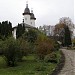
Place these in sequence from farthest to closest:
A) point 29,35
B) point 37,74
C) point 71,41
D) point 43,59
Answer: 1. point 71,41
2. point 29,35
3. point 43,59
4. point 37,74

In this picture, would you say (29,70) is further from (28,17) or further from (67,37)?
(28,17)

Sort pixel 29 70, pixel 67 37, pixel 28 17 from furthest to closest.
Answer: pixel 28 17 → pixel 67 37 → pixel 29 70

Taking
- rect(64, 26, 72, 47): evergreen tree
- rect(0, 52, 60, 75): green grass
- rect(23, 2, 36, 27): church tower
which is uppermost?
rect(23, 2, 36, 27): church tower

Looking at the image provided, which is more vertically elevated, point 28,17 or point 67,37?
point 28,17

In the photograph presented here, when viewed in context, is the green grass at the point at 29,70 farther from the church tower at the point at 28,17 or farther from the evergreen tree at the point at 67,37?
the church tower at the point at 28,17

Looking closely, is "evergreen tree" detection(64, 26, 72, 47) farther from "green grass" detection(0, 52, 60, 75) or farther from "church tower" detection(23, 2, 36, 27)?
"green grass" detection(0, 52, 60, 75)

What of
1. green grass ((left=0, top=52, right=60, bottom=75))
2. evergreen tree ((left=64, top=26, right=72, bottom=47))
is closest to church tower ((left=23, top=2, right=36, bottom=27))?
evergreen tree ((left=64, top=26, right=72, bottom=47))

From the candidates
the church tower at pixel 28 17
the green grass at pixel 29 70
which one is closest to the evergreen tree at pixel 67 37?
the church tower at pixel 28 17

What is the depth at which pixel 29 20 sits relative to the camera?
3979 inches

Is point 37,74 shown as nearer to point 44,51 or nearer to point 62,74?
point 62,74

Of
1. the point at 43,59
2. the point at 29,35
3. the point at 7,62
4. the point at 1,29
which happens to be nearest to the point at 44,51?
the point at 43,59

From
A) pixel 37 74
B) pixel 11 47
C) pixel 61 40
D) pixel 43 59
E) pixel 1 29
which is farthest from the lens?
pixel 61 40

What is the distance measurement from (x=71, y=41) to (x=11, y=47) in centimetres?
6567

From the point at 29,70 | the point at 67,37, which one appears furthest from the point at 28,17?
the point at 29,70
